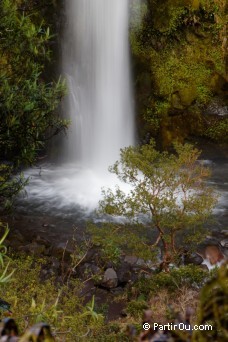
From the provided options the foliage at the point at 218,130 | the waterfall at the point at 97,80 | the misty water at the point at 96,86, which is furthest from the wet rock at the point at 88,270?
the foliage at the point at 218,130

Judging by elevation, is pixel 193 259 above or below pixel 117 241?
below

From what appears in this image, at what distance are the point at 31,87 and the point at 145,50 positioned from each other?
63.5 ft

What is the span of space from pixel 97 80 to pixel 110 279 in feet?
53.4

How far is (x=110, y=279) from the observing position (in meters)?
13.6

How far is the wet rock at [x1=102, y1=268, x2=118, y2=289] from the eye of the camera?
13484mm

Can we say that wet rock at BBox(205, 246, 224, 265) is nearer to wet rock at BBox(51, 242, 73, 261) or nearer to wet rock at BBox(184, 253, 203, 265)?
wet rock at BBox(184, 253, 203, 265)

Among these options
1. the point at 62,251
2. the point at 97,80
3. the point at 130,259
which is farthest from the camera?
the point at 97,80

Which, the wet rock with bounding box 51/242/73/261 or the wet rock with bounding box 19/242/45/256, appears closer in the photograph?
the wet rock with bounding box 19/242/45/256

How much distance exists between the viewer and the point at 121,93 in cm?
2666

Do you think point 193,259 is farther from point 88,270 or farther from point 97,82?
point 97,82

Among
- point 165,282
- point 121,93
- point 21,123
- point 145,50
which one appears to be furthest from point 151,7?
point 21,123

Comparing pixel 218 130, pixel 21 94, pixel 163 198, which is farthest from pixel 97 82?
pixel 21 94

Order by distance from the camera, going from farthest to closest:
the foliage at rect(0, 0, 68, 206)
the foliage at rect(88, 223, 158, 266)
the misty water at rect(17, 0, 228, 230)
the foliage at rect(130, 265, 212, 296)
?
the misty water at rect(17, 0, 228, 230)
the foliage at rect(88, 223, 158, 266)
the foliage at rect(130, 265, 212, 296)
the foliage at rect(0, 0, 68, 206)

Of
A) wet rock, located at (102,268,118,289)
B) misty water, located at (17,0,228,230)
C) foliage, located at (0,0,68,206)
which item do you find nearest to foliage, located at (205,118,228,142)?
misty water, located at (17,0,228,230)
